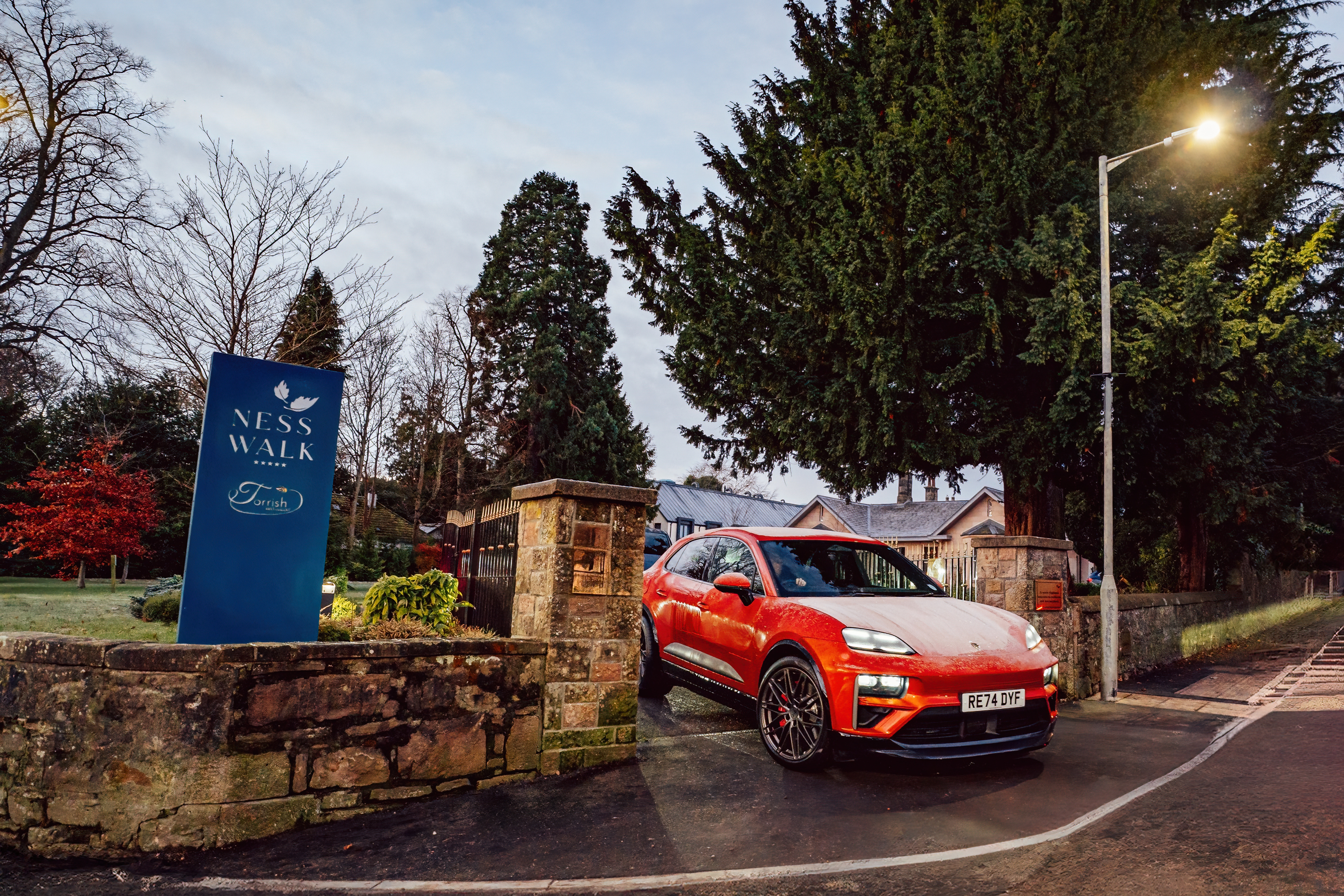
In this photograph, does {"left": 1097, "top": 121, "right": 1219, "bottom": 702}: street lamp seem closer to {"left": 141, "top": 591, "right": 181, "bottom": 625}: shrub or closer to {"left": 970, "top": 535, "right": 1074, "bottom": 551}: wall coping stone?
{"left": 970, "top": 535, "right": 1074, "bottom": 551}: wall coping stone

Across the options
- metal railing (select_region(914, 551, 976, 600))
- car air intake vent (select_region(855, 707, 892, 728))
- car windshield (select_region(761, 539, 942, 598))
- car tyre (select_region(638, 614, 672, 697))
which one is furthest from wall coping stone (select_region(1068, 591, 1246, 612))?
car air intake vent (select_region(855, 707, 892, 728))

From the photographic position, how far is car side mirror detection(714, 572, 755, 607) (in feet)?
18.9

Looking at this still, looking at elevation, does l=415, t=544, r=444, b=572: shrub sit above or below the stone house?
below

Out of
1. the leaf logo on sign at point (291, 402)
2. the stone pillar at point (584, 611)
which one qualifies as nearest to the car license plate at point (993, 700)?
the stone pillar at point (584, 611)

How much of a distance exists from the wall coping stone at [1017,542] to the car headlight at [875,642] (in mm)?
4161

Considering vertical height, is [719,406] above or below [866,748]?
above

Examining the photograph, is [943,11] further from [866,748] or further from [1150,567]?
[1150,567]

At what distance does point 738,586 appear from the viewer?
18.9 feet

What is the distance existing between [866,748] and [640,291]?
10223mm

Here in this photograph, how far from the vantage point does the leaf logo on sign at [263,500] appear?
15.4ft

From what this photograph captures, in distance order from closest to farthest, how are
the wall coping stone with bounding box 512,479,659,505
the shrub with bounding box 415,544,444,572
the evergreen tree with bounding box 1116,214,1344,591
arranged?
the wall coping stone with bounding box 512,479,659,505 → the evergreen tree with bounding box 1116,214,1344,591 → the shrub with bounding box 415,544,444,572

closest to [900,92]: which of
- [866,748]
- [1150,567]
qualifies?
[866,748]

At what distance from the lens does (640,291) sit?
1367 centimetres

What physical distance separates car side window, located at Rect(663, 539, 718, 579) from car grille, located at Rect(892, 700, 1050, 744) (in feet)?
8.33
